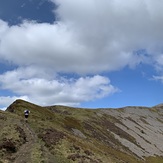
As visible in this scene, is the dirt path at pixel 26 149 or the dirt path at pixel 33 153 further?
the dirt path at pixel 26 149

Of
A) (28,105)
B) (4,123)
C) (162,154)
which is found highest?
(28,105)

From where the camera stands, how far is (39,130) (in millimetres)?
55688

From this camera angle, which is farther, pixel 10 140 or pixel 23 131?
pixel 23 131

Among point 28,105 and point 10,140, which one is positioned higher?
point 28,105

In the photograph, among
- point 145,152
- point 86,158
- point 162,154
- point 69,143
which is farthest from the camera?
point 162,154

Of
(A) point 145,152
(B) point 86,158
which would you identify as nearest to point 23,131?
(B) point 86,158

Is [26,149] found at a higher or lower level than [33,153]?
higher

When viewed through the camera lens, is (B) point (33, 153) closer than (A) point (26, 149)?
Yes

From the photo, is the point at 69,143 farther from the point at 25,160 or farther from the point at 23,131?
the point at 25,160

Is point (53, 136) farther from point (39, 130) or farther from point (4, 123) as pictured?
point (4, 123)

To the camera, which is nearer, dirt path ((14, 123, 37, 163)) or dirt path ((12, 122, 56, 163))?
dirt path ((12, 122, 56, 163))

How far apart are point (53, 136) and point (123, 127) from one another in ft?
300

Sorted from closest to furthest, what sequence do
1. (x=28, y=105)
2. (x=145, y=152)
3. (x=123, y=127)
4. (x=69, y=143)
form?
(x=69, y=143), (x=28, y=105), (x=145, y=152), (x=123, y=127)

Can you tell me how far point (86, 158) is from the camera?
138 ft
